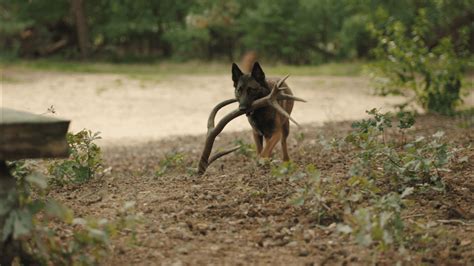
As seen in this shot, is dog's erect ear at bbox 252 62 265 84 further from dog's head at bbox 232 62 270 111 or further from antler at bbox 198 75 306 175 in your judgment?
antler at bbox 198 75 306 175

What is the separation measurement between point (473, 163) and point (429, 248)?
7.46 feet

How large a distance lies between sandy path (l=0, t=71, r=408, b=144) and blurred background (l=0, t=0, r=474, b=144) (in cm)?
3

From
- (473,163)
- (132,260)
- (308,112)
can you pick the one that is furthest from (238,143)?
(308,112)

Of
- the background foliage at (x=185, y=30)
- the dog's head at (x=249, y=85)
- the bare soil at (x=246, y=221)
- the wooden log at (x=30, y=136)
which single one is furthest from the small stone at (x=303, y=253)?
the background foliage at (x=185, y=30)

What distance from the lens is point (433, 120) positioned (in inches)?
461

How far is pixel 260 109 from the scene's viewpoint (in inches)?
274

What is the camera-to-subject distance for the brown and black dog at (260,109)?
6.56 meters

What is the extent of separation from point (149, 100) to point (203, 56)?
11983 millimetres

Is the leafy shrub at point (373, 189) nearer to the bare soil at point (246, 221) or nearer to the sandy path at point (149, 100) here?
the bare soil at point (246, 221)

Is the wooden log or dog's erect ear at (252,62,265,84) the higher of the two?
dog's erect ear at (252,62,265,84)

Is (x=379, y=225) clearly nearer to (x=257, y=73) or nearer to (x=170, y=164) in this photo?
(x=257, y=73)

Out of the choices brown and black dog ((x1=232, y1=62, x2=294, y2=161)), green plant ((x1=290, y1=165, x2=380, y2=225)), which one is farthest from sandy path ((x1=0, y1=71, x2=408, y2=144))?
green plant ((x1=290, y1=165, x2=380, y2=225))

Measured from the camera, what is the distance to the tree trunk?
27344 millimetres

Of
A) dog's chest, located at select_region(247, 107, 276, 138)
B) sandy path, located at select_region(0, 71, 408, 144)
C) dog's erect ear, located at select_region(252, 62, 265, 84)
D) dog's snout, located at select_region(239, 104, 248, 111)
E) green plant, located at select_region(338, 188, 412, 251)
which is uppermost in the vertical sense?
dog's erect ear, located at select_region(252, 62, 265, 84)
